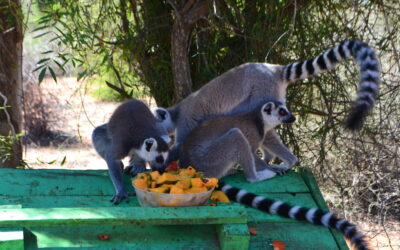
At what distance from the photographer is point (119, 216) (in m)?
2.55

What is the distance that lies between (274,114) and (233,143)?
548 mm

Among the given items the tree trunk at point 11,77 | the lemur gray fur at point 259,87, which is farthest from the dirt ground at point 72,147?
the lemur gray fur at point 259,87

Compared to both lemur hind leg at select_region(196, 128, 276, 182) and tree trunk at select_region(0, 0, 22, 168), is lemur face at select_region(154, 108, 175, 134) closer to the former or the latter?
lemur hind leg at select_region(196, 128, 276, 182)

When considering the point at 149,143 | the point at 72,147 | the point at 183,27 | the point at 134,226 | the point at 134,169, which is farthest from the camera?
the point at 72,147

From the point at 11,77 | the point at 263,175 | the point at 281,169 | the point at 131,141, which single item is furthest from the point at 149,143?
the point at 11,77

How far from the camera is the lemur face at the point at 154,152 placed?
12.8 feet

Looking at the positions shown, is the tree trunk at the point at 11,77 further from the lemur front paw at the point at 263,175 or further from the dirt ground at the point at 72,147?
the lemur front paw at the point at 263,175

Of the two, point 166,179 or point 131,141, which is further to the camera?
point 131,141

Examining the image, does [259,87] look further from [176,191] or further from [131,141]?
[176,191]

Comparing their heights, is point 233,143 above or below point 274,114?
below

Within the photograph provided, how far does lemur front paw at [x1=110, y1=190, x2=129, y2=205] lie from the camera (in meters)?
3.41

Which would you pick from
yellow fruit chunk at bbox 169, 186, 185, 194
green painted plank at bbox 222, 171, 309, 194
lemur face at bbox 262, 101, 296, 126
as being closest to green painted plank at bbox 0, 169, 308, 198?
green painted plank at bbox 222, 171, 309, 194

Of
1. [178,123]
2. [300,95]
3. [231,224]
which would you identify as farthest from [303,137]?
[231,224]

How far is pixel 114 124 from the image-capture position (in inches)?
167
